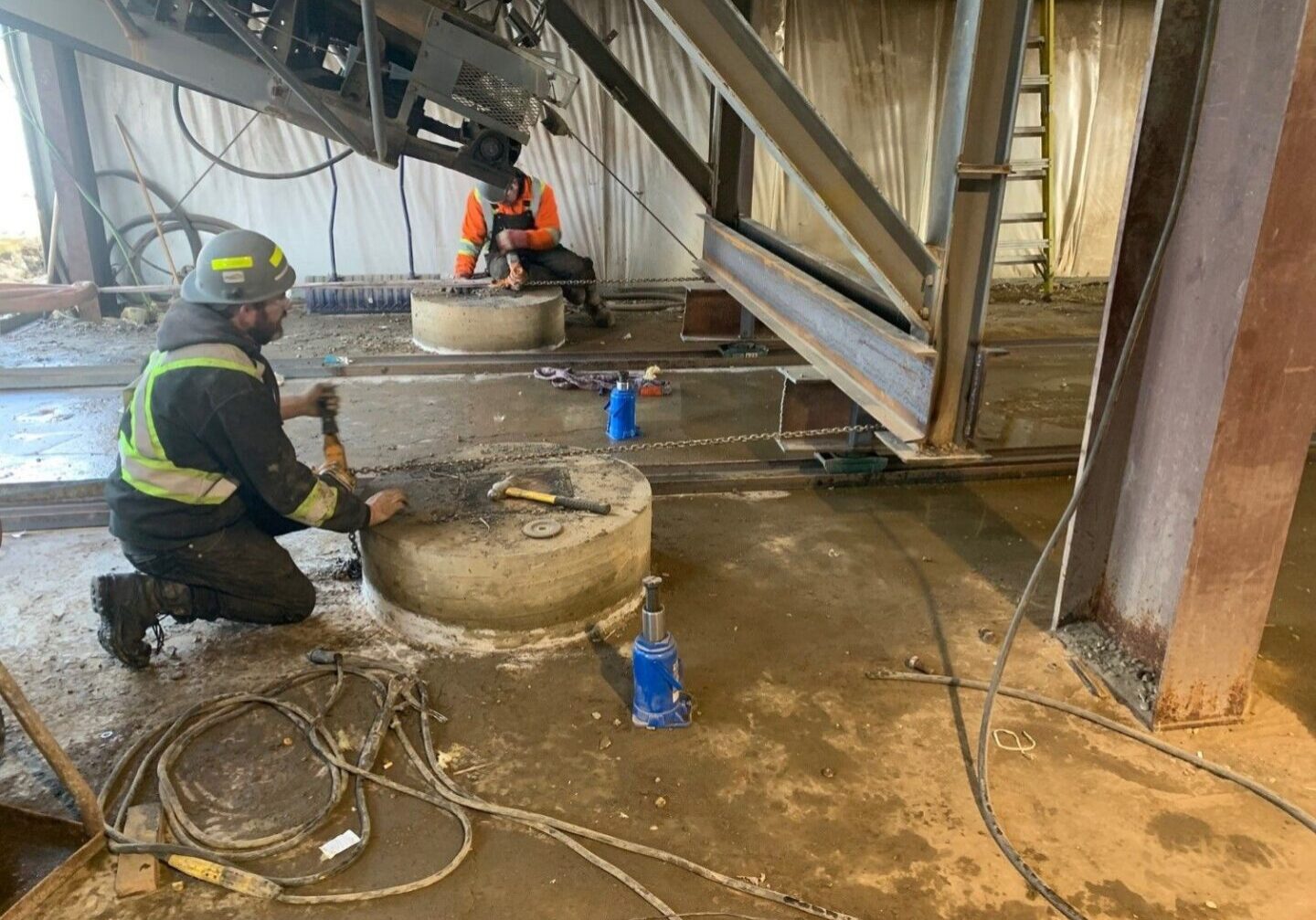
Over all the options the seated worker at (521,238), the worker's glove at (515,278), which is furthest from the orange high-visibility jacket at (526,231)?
the worker's glove at (515,278)

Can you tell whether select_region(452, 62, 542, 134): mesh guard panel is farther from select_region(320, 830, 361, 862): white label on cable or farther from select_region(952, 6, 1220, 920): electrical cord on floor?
select_region(320, 830, 361, 862): white label on cable

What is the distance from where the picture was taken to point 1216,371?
263 cm

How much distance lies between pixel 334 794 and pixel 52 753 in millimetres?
727

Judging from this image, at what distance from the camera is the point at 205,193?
8.91 metres

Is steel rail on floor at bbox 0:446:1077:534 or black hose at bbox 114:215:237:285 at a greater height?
black hose at bbox 114:215:237:285

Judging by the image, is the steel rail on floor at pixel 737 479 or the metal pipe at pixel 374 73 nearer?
the metal pipe at pixel 374 73

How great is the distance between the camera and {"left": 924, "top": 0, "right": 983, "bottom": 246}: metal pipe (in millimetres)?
3135

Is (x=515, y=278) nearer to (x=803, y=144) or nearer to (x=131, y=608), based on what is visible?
(x=803, y=144)

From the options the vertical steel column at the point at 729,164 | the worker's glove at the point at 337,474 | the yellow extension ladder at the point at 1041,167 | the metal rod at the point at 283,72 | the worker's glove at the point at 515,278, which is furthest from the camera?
the yellow extension ladder at the point at 1041,167

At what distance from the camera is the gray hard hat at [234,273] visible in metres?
3.11

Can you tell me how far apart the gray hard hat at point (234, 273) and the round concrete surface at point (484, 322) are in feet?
12.3

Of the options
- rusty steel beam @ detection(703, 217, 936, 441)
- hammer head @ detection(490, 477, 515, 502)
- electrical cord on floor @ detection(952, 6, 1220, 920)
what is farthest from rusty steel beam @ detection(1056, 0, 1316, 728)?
hammer head @ detection(490, 477, 515, 502)

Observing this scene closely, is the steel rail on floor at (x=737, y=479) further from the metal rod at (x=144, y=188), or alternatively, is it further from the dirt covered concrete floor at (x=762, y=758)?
the metal rod at (x=144, y=188)

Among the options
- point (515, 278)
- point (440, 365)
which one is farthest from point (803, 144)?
point (515, 278)
